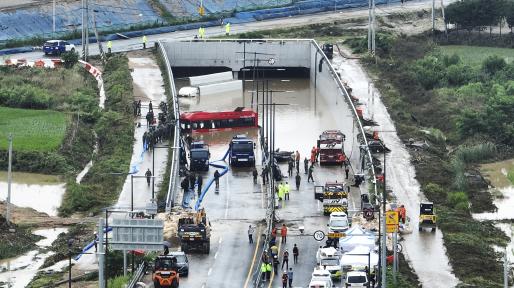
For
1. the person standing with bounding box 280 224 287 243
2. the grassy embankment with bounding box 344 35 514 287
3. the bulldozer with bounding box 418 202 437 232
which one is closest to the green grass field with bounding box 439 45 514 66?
the grassy embankment with bounding box 344 35 514 287

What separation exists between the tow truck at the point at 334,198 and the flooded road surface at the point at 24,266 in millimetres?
13971

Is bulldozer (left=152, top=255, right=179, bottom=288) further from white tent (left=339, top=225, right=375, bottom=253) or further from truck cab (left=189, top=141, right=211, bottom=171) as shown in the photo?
truck cab (left=189, top=141, right=211, bottom=171)

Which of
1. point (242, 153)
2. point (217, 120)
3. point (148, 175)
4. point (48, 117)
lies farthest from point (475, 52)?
point (148, 175)

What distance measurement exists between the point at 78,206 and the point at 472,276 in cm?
2455

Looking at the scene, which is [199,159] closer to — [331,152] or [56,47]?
[331,152]

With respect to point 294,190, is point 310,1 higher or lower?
higher

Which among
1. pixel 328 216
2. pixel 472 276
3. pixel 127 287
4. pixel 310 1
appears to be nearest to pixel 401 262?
pixel 472 276

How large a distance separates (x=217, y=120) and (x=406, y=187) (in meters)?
21.1

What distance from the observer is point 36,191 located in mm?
101938

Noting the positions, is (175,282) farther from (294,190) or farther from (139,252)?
(294,190)

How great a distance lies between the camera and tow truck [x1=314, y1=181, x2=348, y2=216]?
9094 centimetres

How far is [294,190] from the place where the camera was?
97750mm

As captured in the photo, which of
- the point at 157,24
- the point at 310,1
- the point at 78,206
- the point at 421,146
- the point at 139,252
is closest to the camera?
the point at 139,252

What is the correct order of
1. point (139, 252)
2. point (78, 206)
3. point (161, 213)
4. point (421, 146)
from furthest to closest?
point (421, 146) < point (78, 206) < point (161, 213) < point (139, 252)
